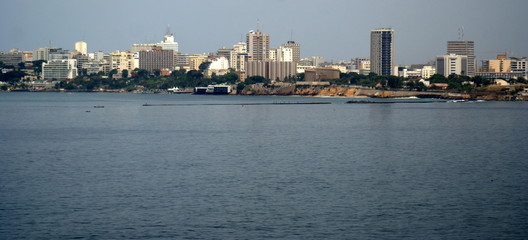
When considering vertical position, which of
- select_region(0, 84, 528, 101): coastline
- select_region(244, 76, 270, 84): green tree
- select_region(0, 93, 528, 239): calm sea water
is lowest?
select_region(0, 93, 528, 239): calm sea water

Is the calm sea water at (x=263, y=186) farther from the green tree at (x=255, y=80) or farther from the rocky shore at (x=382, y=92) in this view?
the green tree at (x=255, y=80)

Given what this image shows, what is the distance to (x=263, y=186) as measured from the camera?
29672mm

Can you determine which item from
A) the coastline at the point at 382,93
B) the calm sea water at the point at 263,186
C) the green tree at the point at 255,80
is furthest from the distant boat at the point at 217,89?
the calm sea water at the point at 263,186

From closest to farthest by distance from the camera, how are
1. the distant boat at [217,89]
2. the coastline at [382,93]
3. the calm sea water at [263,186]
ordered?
the calm sea water at [263,186] → the coastline at [382,93] → the distant boat at [217,89]

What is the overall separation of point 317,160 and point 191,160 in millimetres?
6057

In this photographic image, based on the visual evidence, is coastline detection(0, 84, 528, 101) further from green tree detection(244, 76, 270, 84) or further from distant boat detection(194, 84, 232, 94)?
green tree detection(244, 76, 270, 84)

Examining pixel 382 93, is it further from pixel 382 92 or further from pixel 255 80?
pixel 255 80

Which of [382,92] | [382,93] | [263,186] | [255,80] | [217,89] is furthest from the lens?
[255,80]

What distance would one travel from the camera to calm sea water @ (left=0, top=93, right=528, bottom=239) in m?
23.0

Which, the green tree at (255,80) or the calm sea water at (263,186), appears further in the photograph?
the green tree at (255,80)

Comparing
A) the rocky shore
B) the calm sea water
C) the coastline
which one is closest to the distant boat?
the coastline

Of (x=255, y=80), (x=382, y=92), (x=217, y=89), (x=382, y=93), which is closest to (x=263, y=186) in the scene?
(x=382, y=93)

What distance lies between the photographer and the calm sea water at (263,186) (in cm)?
2298

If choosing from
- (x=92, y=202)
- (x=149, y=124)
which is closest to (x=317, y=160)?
(x=92, y=202)
